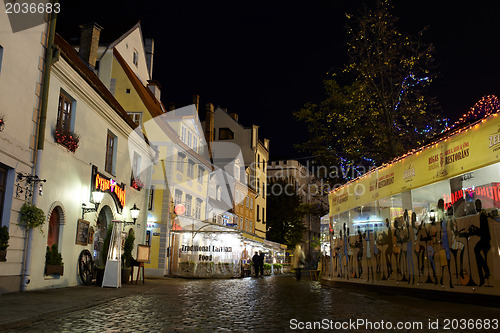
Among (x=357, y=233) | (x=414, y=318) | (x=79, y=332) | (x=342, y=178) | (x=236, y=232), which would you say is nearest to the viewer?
(x=79, y=332)

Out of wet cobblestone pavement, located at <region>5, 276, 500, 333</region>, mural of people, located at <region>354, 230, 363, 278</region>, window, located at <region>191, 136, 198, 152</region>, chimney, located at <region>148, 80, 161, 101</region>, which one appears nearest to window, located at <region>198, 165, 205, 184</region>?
window, located at <region>191, 136, 198, 152</region>

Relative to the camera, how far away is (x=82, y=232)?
15445 millimetres

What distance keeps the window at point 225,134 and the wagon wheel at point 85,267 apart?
33.9m

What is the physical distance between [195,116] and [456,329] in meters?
29.4

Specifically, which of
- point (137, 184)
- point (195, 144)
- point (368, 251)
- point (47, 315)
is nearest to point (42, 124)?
point (47, 315)

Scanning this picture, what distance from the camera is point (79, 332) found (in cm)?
619

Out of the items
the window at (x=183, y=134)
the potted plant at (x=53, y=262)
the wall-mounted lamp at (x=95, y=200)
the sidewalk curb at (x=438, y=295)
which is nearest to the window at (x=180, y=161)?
the window at (x=183, y=134)

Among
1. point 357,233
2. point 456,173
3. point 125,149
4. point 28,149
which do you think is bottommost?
point 357,233

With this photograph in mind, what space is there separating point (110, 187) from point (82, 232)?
2.52 metres

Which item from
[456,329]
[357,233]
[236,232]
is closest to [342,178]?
[357,233]

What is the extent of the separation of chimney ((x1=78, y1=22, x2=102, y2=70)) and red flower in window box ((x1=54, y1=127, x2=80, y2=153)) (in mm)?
8964

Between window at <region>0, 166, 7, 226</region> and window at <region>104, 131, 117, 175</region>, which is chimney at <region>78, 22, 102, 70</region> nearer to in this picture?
window at <region>104, 131, 117, 175</region>

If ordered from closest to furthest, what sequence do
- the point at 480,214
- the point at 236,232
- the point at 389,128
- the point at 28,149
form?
the point at 480,214, the point at 28,149, the point at 389,128, the point at 236,232

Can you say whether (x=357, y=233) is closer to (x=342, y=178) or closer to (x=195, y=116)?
(x=342, y=178)
